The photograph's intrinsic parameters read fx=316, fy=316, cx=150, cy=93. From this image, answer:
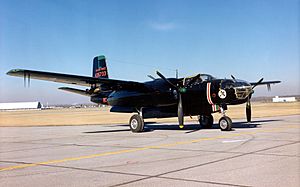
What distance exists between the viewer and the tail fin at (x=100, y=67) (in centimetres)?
2577

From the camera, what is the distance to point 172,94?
1838 centimetres

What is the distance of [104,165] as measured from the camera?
28.1 feet

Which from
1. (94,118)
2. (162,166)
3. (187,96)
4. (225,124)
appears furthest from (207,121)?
(94,118)

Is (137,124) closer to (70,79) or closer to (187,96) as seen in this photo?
(187,96)

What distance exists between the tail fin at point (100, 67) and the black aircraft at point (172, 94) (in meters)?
4.36

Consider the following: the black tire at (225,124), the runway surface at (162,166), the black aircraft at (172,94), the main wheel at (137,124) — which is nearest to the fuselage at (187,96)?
the black aircraft at (172,94)

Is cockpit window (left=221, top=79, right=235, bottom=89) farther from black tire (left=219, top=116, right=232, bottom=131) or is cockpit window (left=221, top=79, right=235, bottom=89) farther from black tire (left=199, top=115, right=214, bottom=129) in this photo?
black tire (left=199, top=115, right=214, bottom=129)

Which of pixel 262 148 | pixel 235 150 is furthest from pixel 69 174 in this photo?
pixel 262 148

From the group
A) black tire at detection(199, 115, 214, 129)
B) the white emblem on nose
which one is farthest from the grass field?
the white emblem on nose

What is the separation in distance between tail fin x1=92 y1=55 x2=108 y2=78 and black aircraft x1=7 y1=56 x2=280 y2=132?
14.3 ft

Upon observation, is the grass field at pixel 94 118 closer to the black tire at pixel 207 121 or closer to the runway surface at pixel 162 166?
the black tire at pixel 207 121

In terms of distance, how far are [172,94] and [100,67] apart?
9600 millimetres

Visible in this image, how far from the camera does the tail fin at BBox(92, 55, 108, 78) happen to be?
84.5ft

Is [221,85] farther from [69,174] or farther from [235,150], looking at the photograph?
[69,174]
